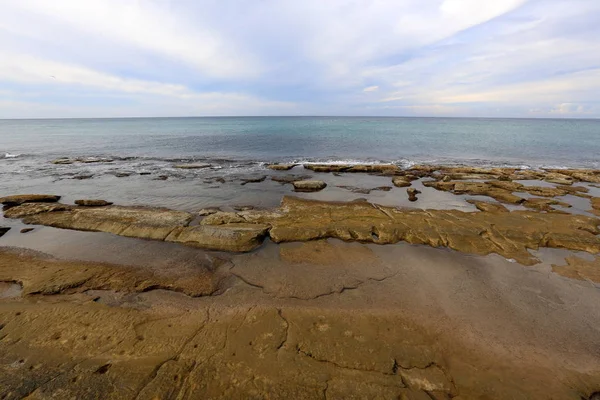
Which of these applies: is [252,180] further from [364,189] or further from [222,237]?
[222,237]

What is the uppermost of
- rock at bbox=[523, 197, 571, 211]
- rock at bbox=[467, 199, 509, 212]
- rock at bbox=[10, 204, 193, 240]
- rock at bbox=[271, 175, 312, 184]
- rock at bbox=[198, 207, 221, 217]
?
rock at bbox=[10, 204, 193, 240]

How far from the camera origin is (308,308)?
6645mm

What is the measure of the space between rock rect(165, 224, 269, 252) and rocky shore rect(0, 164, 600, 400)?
62 mm

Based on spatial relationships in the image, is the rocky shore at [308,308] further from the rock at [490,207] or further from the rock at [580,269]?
the rock at [490,207]

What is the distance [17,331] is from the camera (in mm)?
5598

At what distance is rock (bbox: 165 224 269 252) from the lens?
9.80m

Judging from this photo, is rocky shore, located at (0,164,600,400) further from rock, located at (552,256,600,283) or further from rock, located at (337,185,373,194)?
rock, located at (337,185,373,194)

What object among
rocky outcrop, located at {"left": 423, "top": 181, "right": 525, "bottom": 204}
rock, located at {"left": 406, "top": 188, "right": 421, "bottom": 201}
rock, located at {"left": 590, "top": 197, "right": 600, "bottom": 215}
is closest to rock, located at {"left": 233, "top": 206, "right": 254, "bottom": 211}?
rock, located at {"left": 406, "top": 188, "right": 421, "bottom": 201}

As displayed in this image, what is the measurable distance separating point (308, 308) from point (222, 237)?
500 centimetres

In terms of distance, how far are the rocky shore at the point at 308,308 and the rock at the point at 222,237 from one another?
→ 6cm

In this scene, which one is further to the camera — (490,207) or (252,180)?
(252,180)

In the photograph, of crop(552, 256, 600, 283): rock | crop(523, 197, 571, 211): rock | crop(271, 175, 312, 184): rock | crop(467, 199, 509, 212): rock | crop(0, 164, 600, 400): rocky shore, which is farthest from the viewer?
crop(271, 175, 312, 184): rock

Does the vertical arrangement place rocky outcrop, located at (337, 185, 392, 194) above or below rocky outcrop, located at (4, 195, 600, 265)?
below

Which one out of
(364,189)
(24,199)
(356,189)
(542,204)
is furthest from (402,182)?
(24,199)
